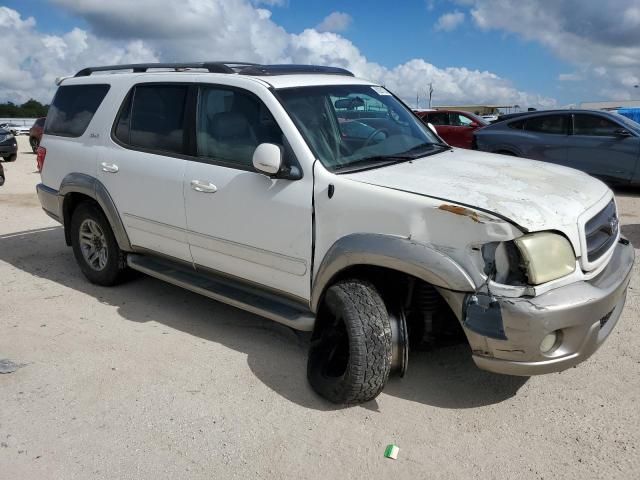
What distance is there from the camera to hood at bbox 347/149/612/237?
2.87 metres

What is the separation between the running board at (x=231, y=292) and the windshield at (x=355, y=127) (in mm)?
956

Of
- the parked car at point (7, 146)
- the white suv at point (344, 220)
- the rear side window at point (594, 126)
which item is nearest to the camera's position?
the white suv at point (344, 220)

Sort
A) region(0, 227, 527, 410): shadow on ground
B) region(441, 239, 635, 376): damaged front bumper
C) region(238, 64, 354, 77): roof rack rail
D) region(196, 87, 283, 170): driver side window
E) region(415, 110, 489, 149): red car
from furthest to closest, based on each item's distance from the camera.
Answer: region(415, 110, 489, 149): red car → region(238, 64, 354, 77): roof rack rail → region(196, 87, 283, 170): driver side window → region(0, 227, 527, 410): shadow on ground → region(441, 239, 635, 376): damaged front bumper

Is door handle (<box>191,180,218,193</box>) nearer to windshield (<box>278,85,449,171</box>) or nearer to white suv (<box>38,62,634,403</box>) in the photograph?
white suv (<box>38,62,634,403</box>)

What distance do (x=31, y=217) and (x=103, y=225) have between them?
14.9ft

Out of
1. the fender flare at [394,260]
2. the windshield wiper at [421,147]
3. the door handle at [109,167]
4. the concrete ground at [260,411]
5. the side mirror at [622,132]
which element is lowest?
the concrete ground at [260,411]

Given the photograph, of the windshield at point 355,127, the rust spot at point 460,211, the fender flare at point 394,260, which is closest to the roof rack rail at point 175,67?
the windshield at point 355,127

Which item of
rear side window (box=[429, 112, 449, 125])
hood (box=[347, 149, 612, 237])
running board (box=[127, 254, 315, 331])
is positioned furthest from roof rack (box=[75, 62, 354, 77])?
rear side window (box=[429, 112, 449, 125])

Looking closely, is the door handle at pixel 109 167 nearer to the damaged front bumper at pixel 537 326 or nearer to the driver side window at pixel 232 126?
the driver side window at pixel 232 126

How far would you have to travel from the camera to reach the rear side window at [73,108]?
510cm

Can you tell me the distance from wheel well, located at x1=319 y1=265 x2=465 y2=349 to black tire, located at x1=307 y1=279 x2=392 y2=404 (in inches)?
3.8

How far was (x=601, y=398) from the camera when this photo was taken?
3.35 meters

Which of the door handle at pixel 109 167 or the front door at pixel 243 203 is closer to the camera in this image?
the front door at pixel 243 203

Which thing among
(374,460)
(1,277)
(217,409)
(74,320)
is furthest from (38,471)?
(1,277)
